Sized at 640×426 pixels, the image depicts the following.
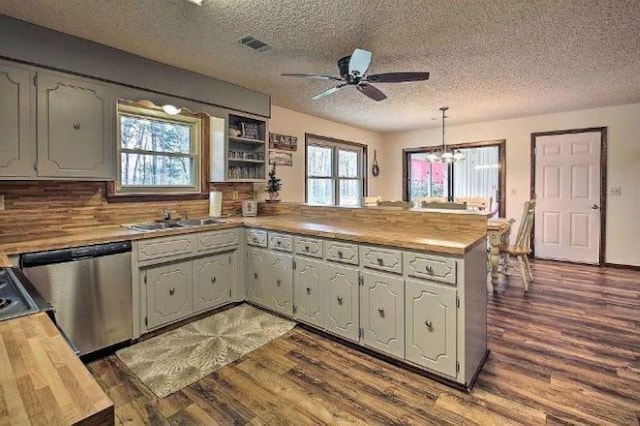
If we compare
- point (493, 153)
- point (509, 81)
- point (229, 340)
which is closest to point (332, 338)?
point (229, 340)

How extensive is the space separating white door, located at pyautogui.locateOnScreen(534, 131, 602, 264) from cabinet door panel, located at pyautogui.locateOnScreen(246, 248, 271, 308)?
15.7ft

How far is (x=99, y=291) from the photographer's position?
2510 millimetres

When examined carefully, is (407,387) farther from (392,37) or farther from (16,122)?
(16,122)

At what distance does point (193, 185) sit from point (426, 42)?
8.99 ft

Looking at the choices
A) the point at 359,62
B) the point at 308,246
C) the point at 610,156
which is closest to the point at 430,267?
the point at 308,246

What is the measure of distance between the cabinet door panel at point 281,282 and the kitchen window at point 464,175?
4.32 meters

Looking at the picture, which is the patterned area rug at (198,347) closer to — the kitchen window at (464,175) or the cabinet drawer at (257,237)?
the cabinet drawer at (257,237)

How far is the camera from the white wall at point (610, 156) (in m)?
4.93

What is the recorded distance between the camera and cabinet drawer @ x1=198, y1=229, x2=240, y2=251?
10.4 feet

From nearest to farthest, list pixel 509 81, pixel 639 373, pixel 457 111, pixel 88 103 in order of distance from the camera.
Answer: pixel 639 373
pixel 88 103
pixel 509 81
pixel 457 111

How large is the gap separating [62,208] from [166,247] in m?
0.90

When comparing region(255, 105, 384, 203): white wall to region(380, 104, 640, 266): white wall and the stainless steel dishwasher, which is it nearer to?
the stainless steel dishwasher

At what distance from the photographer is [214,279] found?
3.31 metres

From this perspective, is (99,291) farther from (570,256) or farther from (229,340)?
(570,256)
